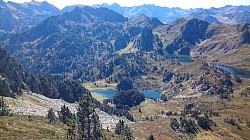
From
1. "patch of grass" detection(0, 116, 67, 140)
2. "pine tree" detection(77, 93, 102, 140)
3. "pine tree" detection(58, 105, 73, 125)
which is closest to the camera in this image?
"pine tree" detection(77, 93, 102, 140)

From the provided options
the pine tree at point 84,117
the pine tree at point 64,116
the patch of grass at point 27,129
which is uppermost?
the pine tree at point 84,117

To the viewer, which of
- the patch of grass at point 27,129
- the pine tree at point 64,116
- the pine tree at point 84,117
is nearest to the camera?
the pine tree at point 84,117

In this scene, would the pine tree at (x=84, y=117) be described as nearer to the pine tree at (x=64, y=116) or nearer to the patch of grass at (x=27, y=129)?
the patch of grass at (x=27, y=129)

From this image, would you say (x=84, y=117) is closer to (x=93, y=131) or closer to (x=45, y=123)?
(x=93, y=131)

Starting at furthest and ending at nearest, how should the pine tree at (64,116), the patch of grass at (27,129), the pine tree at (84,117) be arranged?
the pine tree at (64,116)
the patch of grass at (27,129)
the pine tree at (84,117)

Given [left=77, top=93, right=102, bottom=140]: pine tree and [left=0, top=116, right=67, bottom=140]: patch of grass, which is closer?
[left=77, top=93, right=102, bottom=140]: pine tree

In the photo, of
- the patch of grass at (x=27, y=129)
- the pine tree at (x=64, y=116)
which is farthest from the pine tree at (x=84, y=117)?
the pine tree at (x=64, y=116)

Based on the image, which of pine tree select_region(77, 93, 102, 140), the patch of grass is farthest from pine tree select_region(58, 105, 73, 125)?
pine tree select_region(77, 93, 102, 140)

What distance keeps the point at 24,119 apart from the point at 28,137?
116ft

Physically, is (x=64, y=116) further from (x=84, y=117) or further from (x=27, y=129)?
(x=84, y=117)

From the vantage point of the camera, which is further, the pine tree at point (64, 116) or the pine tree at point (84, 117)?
the pine tree at point (64, 116)

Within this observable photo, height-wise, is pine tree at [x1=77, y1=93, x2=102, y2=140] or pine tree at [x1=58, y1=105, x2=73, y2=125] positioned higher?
pine tree at [x1=77, y1=93, x2=102, y2=140]

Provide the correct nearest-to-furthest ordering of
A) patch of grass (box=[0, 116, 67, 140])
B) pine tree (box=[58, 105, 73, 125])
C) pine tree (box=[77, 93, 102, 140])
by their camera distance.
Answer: pine tree (box=[77, 93, 102, 140])
patch of grass (box=[0, 116, 67, 140])
pine tree (box=[58, 105, 73, 125])

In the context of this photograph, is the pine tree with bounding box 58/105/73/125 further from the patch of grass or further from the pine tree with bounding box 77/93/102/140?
the pine tree with bounding box 77/93/102/140
